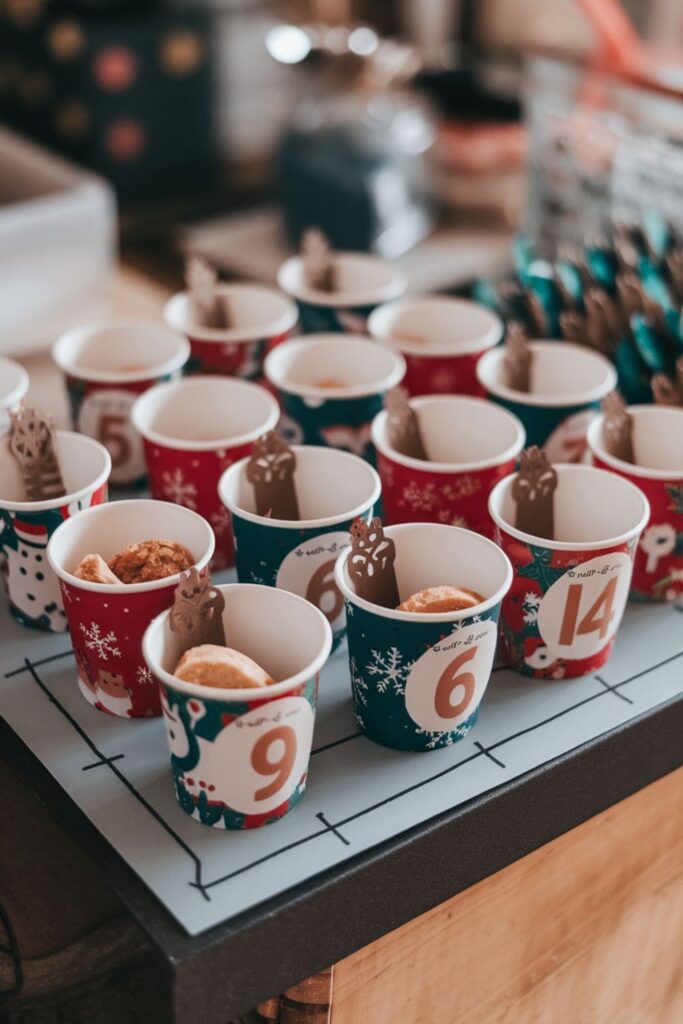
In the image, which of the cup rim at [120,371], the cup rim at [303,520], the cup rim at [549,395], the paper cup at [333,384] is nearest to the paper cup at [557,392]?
the cup rim at [549,395]

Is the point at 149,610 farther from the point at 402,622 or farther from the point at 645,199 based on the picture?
the point at 645,199

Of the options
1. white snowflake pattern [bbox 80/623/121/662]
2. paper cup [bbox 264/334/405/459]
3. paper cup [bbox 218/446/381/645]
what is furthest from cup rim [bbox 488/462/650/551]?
white snowflake pattern [bbox 80/623/121/662]

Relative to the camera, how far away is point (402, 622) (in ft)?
2.58

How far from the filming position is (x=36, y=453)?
0.99 metres

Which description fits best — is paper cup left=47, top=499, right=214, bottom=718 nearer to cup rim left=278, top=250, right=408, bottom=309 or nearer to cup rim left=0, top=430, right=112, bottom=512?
cup rim left=0, top=430, right=112, bottom=512

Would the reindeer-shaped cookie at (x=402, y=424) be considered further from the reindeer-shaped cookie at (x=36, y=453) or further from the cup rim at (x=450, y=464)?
the reindeer-shaped cookie at (x=36, y=453)

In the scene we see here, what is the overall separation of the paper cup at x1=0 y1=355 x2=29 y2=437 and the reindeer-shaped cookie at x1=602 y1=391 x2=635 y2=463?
0.55 m

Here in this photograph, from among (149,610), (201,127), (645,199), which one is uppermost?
(645,199)

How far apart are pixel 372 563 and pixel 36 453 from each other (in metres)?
0.33

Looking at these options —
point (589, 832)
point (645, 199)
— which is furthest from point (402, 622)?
point (645, 199)

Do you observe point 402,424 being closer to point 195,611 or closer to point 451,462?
point 451,462

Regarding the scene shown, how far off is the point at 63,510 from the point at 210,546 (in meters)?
0.14

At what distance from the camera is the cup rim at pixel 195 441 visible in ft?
3.34

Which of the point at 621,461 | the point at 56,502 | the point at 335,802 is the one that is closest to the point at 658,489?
the point at 621,461
